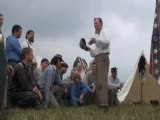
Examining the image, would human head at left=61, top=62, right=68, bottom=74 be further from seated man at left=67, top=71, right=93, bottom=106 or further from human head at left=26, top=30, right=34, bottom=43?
human head at left=26, top=30, right=34, bottom=43

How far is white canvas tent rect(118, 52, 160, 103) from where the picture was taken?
1809 cm

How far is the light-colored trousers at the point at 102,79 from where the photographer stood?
9.27m

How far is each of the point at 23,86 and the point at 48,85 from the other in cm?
125

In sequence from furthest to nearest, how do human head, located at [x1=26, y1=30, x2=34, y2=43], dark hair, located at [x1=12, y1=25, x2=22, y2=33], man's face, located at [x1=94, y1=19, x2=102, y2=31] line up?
human head, located at [x1=26, y1=30, x2=34, y2=43] < dark hair, located at [x1=12, y1=25, x2=22, y2=33] < man's face, located at [x1=94, y1=19, x2=102, y2=31]

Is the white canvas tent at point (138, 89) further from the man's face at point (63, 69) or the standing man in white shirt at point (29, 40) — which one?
the standing man in white shirt at point (29, 40)

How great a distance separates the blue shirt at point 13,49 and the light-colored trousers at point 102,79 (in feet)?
5.82

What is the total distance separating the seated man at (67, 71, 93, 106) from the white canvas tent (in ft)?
16.9

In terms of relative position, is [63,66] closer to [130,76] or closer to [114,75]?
[114,75]

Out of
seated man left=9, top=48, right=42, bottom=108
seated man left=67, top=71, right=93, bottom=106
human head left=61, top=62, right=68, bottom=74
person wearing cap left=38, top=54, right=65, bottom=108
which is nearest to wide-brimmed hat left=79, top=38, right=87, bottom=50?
seated man left=9, top=48, right=42, bottom=108

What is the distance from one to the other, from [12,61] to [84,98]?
11.3 feet

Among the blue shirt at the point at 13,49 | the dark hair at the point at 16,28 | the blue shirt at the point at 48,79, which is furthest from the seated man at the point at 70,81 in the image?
the dark hair at the point at 16,28

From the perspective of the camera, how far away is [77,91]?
12984 millimetres

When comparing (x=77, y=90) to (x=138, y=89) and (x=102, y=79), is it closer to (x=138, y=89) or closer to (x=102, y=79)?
(x=102, y=79)

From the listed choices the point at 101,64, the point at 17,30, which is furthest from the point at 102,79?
the point at 17,30
